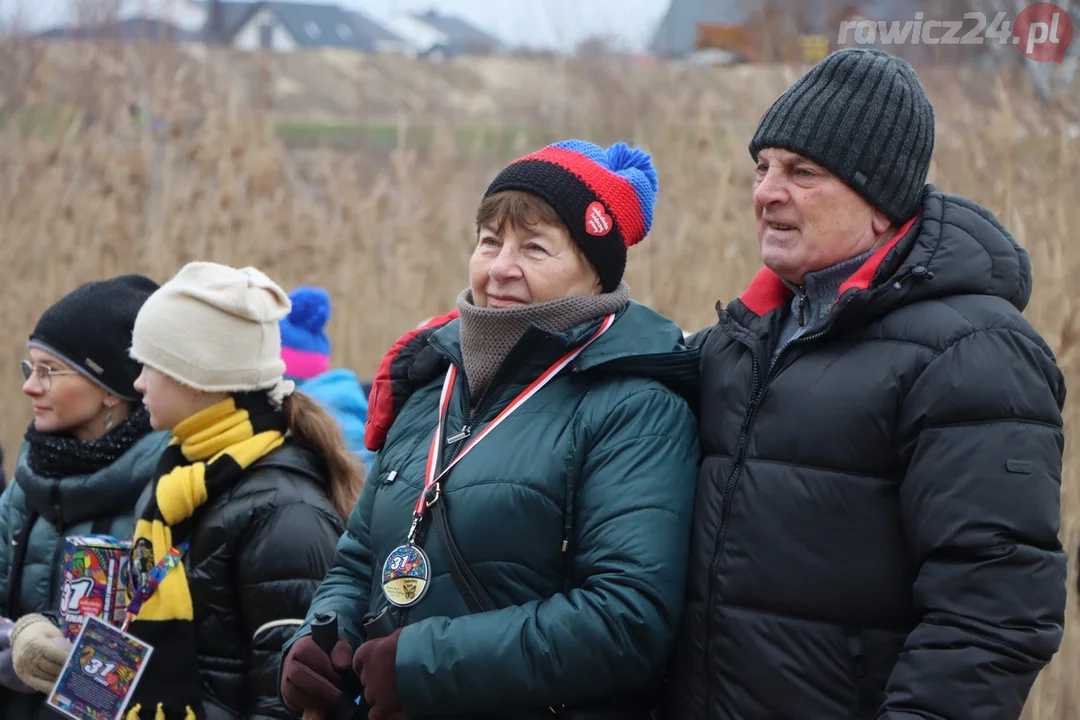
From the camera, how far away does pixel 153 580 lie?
2557 millimetres

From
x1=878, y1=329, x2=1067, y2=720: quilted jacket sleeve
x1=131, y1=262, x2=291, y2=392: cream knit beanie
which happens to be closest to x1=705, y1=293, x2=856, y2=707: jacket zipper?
x1=878, y1=329, x2=1067, y2=720: quilted jacket sleeve

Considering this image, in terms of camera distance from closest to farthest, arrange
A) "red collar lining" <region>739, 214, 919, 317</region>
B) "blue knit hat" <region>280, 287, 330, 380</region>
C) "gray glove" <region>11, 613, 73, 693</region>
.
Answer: "red collar lining" <region>739, 214, 919, 317</region> → "gray glove" <region>11, 613, 73, 693</region> → "blue knit hat" <region>280, 287, 330, 380</region>

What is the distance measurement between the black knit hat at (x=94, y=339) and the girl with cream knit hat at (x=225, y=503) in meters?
0.27

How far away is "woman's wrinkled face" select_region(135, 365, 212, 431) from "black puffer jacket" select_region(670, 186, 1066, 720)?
1.31m

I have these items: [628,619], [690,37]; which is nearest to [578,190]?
[628,619]

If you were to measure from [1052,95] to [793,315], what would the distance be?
11.2 ft

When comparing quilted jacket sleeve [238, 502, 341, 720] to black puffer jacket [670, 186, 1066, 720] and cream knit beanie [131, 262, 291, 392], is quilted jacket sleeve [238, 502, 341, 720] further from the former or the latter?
black puffer jacket [670, 186, 1066, 720]

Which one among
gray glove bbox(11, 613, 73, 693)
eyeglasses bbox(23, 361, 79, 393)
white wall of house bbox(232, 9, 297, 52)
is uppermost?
white wall of house bbox(232, 9, 297, 52)

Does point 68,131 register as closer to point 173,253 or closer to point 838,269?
point 173,253

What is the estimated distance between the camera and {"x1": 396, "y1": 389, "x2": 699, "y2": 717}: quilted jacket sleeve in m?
1.84

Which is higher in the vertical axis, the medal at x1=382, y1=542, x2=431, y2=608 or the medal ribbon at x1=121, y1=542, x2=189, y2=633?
the medal at x1=382, y1=542, x2=431, y2=608

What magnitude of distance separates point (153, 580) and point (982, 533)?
1.69 meters

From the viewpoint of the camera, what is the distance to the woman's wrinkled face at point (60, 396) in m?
3.01

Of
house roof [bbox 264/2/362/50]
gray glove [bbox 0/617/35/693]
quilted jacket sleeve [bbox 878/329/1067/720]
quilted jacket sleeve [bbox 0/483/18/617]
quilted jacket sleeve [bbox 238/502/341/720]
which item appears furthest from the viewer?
house roof [bbox 264/2/362/50]
